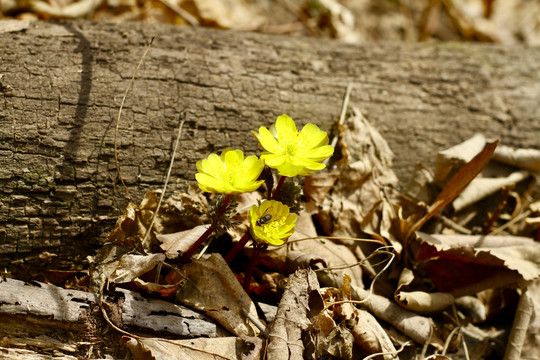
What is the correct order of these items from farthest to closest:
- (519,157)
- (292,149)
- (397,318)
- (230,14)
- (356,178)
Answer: (230,14)
(519,157)
(356,178)
(397,318)
(292,149)

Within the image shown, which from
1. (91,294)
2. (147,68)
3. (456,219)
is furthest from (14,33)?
(456,219)

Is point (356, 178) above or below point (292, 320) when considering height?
above

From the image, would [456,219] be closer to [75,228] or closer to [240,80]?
[240,80]

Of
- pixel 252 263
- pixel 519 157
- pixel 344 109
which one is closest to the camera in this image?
pixel 252 263

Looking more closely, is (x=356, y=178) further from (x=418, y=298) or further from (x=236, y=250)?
(x=236, y=250)

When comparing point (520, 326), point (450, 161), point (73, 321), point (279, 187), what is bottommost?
point (73, 321)

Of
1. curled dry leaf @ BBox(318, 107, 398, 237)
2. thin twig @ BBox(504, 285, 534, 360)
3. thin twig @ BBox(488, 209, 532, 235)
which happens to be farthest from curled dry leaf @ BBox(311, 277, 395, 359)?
thin twig @ BBox(488, 209, 532, 235)

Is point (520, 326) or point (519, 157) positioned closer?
point (520, 326)

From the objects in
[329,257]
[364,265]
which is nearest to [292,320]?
[329,257]
